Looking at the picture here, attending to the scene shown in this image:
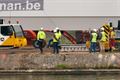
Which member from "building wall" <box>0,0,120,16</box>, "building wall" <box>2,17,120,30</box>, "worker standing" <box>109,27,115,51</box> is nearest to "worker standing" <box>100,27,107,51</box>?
"worker standing" <box>109,27,115,51</box>

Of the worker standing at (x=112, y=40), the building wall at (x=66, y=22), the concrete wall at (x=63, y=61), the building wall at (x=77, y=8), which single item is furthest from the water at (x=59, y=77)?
the building wall at (x=77, y=8)

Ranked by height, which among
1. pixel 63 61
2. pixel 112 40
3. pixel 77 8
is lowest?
pixel 63 61

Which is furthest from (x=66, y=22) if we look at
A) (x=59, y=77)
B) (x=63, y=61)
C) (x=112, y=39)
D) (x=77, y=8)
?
(x=59, y=77)

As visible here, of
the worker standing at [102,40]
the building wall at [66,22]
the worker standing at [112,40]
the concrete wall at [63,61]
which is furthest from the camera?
the building wall at [66,22]

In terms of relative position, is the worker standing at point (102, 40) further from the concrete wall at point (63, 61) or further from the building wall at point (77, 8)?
the concrete wall at point (63, 61)

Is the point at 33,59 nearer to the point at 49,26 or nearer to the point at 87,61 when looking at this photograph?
the point at 87,61

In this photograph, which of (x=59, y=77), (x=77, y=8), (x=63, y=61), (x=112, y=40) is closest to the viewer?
(x=59, y=77)

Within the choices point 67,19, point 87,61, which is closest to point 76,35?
point 67,19

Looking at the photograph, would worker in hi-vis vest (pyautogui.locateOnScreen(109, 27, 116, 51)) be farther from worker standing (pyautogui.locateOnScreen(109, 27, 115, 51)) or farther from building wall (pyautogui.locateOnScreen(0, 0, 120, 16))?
building wall (pyautogui.locateOnScreen(0, 0, 120, 16))

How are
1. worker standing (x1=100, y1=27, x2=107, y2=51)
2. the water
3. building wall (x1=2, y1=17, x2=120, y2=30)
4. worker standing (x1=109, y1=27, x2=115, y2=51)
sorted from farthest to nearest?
building wall (x1=2, y1=17, x2=120, y2=30)
worker standing (x1=109, y1=27, x2=115, y2=51)
worker standing (x1=100, y1=27, x2=107, y2=51)
the water

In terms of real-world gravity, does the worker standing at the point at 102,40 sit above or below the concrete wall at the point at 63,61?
above

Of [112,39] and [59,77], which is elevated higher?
[112,39]

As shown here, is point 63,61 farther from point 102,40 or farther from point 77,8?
point 77,8

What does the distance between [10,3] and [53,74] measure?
361 inches
